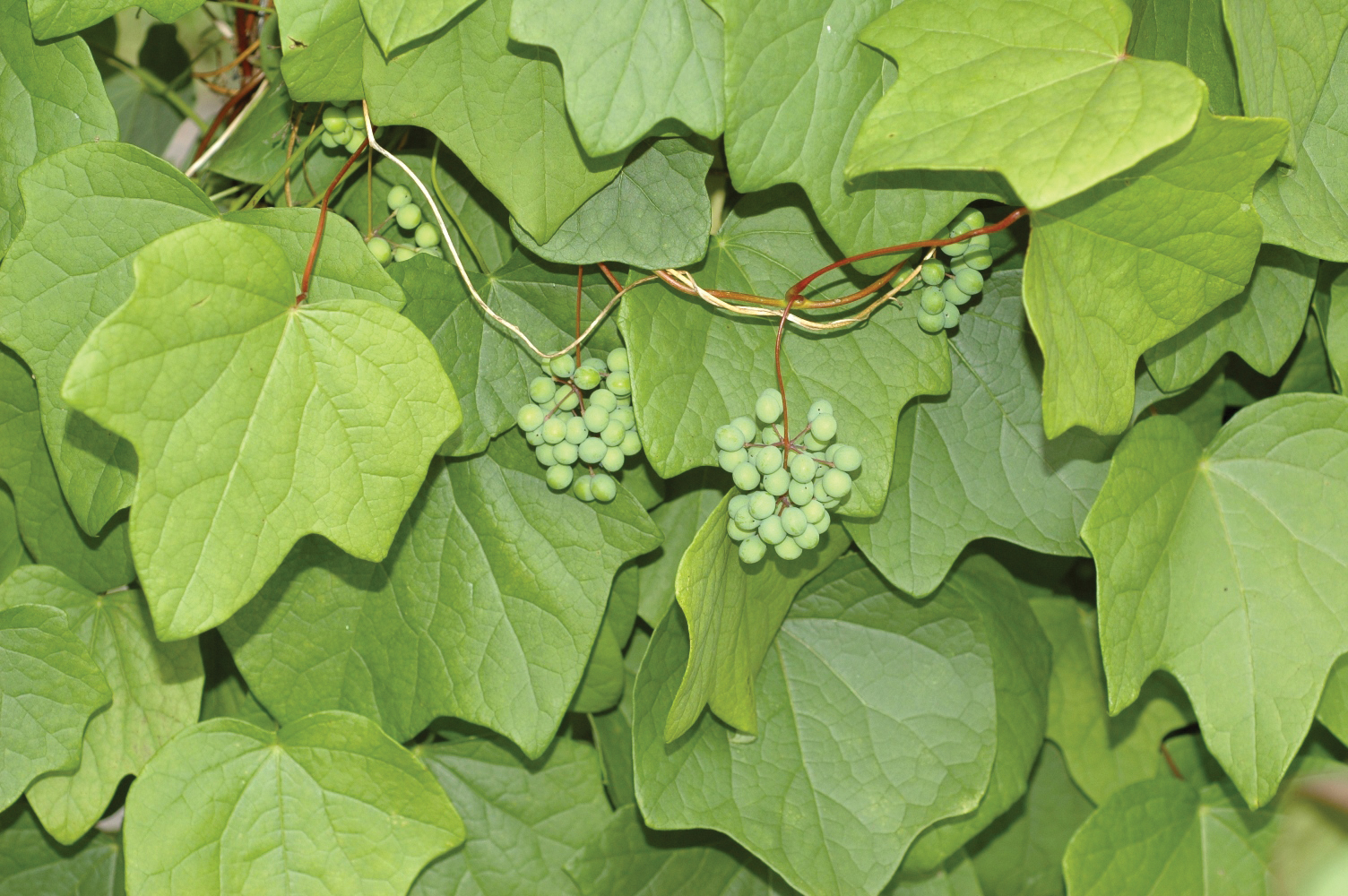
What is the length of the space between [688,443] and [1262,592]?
53cm

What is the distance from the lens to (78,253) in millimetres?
711

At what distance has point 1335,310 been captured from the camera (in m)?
0.85

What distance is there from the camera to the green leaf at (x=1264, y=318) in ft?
2.68

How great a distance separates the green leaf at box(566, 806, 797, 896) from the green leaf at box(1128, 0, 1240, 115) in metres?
0.87

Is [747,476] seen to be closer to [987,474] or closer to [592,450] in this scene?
[592,450]

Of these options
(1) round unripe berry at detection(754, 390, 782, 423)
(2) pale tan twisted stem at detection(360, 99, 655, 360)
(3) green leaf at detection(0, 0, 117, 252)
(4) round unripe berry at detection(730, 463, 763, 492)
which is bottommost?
(4) round unripe berry at detection(730, 463, 763, 492)

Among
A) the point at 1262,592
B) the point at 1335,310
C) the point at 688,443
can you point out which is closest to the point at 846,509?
the point at 688,443

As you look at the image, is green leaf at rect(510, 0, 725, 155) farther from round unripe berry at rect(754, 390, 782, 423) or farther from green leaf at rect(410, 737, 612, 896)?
green leaf at rect(410, 737, 612, 896)

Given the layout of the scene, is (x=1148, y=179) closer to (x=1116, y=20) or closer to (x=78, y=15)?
(x=1116, y=20)

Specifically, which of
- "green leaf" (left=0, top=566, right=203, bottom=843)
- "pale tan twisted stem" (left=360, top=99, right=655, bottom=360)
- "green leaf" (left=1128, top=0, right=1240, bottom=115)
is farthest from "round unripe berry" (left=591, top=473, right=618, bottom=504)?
"green leaf" (left=1128, top=0, right=1240, bottom=115)

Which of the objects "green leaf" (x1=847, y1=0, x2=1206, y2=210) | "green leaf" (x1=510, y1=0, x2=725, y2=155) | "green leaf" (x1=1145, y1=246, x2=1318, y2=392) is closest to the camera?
"green leaf" (x1=847, y1=0, x2=1206, y2=210)

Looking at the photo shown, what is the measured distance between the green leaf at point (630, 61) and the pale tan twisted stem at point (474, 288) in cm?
14

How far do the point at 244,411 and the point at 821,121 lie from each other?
1.55ft

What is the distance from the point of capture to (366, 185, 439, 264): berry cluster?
78 centimetres
